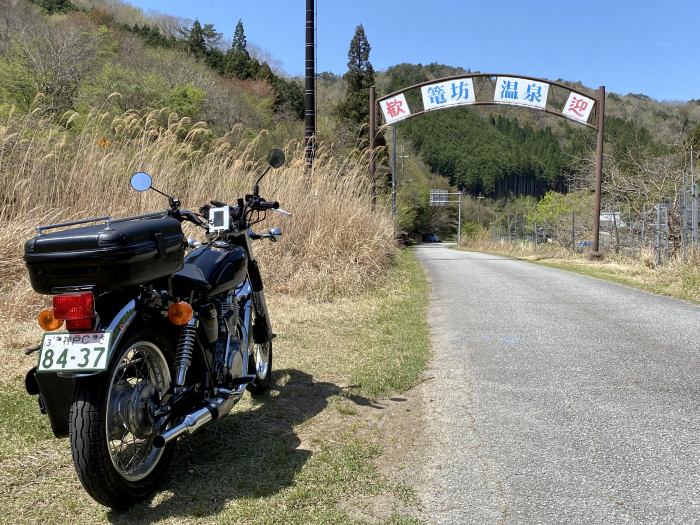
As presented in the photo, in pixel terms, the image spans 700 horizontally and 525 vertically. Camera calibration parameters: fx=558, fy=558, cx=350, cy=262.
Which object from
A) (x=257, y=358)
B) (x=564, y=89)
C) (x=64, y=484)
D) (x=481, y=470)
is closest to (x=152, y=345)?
(x=64, y=484)

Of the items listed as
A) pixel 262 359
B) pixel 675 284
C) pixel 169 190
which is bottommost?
pixel 675 284

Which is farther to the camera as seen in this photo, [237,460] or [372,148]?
[372,148]

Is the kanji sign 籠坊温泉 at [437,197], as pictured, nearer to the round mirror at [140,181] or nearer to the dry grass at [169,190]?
the dry grass at [169,190]

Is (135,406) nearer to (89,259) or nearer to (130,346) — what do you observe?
(130,346)

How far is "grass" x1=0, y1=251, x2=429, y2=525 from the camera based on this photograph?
2.28m

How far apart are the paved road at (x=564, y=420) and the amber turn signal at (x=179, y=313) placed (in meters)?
1.30

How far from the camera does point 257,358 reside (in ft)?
12.1

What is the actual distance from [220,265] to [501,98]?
18.3 meters

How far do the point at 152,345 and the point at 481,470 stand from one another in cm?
164

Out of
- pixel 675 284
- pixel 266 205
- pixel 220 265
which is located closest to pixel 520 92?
pixel 675 284

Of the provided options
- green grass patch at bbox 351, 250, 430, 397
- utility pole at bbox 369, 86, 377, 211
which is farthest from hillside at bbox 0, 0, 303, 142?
green grass patch at bbox 351, 250, 430, 397

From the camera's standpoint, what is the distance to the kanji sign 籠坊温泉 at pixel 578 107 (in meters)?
19.6

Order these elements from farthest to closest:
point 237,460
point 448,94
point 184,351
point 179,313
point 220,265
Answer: point 448,94 < point 220,265 < point 237,460 < point 184,351 < point 179,313

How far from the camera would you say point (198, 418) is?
248cm
